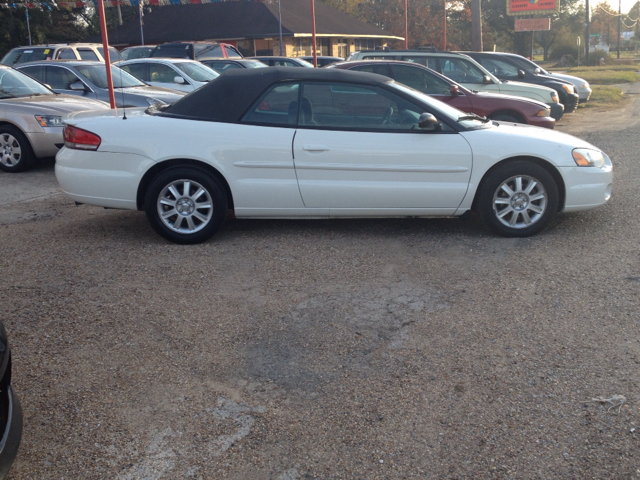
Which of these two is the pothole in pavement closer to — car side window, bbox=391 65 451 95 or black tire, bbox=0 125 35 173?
black tire, bbox=0 125 35 173

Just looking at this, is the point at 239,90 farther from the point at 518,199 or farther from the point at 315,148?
the point at 518,199

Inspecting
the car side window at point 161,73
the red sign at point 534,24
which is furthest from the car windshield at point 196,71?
the red sign at point 534,24

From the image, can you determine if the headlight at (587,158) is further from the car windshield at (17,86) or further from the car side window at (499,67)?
the car side window at (499,67)

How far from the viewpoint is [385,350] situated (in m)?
4.19

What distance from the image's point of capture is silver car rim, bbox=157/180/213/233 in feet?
20.2

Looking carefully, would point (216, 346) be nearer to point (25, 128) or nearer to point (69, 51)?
point (25, 128)

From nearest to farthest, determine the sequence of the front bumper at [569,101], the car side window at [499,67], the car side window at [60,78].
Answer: the car side window at [60,78] → the car side window at [499,67] → the front bumper at [569,101]

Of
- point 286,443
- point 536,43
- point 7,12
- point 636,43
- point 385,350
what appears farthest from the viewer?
point 636,43

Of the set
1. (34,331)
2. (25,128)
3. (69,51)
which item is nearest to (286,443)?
(34,331)

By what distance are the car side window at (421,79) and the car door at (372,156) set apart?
18.5 feet

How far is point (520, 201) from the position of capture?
638cm

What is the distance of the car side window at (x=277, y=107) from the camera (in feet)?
20.5

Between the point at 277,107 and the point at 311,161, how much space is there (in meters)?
0.61

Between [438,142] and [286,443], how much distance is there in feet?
12.1
